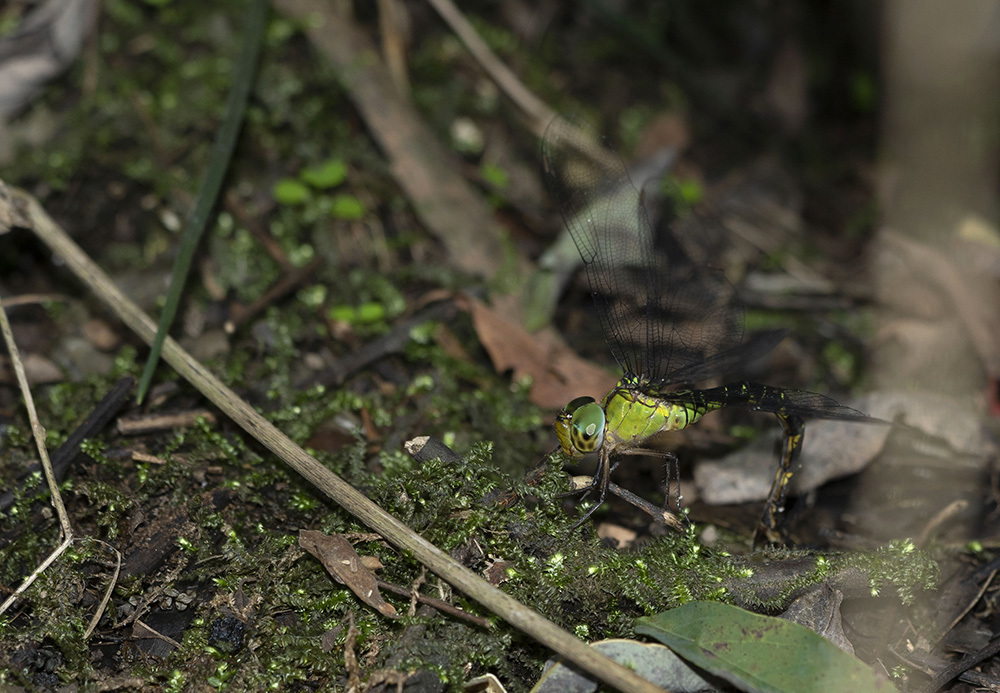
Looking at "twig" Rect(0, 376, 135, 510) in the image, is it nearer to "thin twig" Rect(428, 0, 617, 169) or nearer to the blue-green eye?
the blue-green eye

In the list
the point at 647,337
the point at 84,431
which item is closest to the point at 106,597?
the point at 84,431

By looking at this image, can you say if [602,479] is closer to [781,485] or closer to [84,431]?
[781,485]

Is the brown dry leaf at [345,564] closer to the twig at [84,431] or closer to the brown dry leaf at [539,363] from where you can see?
the twig at [84,431]

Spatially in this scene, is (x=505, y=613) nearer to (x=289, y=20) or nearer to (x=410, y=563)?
(x=410, y=563)

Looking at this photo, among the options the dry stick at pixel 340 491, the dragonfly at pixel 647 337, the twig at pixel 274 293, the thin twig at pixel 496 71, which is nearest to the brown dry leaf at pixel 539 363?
Result: the dragonfly at pixel 647 337

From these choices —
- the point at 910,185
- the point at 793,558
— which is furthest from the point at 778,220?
the point at 793,558

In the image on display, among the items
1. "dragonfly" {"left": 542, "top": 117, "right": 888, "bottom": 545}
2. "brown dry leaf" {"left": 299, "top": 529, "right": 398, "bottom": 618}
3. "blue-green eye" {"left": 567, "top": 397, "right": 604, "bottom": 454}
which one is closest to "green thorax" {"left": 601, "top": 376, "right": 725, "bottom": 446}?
"dragonfly" {"left": 542, "top": 117, "right": 888, "bottom": 545}
